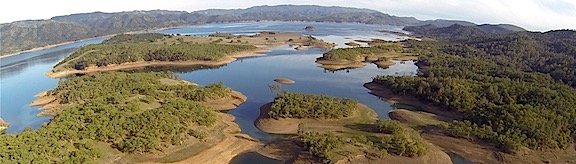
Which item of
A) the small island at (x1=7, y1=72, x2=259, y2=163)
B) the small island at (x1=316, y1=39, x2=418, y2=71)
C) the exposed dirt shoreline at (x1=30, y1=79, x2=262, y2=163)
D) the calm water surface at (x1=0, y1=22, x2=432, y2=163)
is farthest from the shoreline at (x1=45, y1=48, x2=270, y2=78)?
the exposed dirt shoreline at (x1=30, y1=79, x2=262, y2=163)

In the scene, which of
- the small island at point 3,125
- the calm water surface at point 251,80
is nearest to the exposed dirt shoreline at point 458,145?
the calm water surface at point 251,80

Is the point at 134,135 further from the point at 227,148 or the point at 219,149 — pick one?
the point at 227,148

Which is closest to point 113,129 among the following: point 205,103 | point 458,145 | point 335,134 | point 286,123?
point 205,103

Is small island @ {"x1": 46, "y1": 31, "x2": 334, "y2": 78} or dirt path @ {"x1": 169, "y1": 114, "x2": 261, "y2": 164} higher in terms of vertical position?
small island @ {"x1": 46, "y1": 31, "x2": 334, "y2": 78}

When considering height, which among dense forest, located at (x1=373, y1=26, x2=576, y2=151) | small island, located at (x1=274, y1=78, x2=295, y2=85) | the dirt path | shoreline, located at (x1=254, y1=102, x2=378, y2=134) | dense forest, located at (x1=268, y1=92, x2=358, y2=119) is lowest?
the dirt path

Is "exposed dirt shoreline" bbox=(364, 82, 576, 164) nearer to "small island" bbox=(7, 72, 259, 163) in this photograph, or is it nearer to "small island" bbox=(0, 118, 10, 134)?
"small island" bbox=(7, 72, 259, 163)
